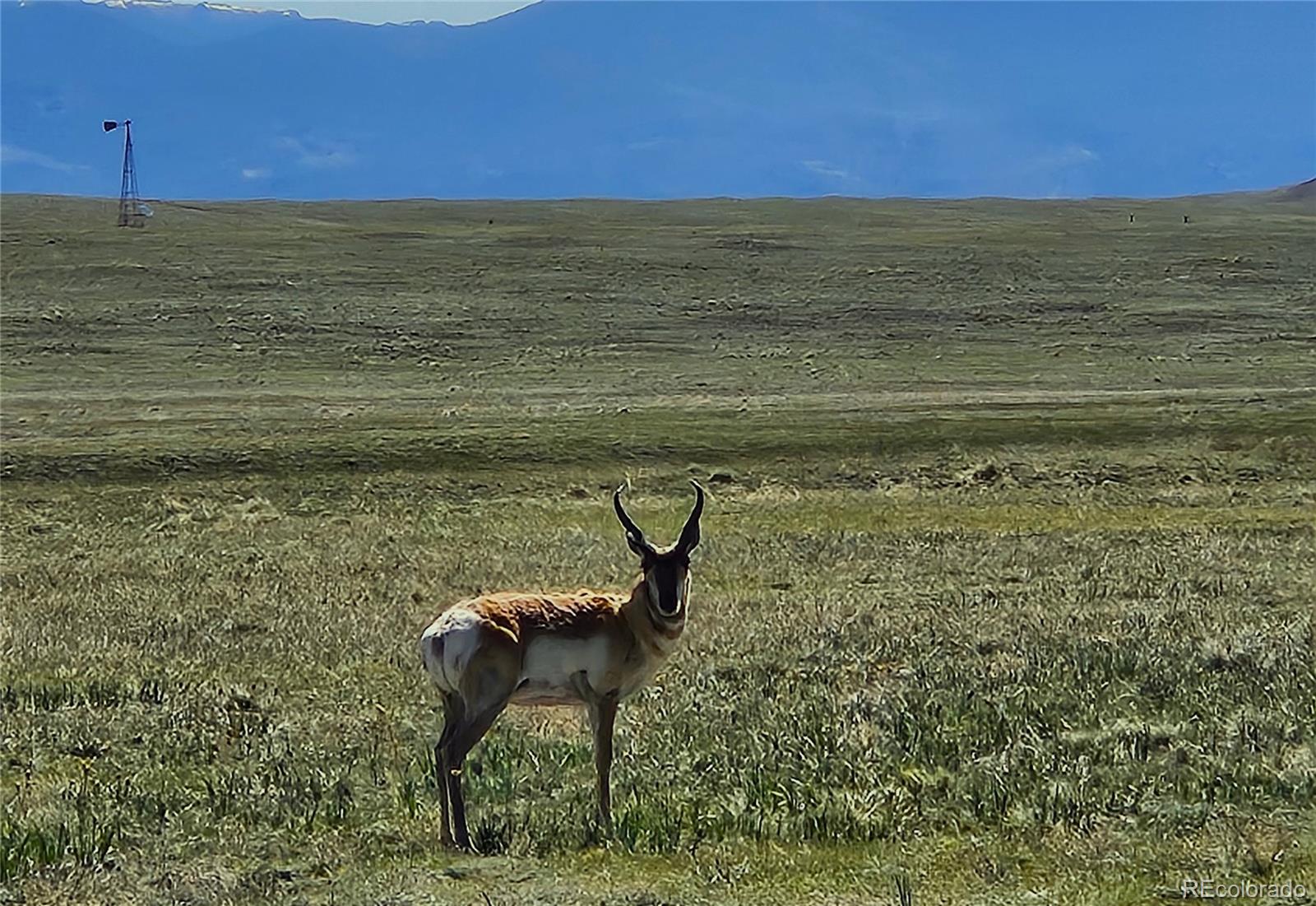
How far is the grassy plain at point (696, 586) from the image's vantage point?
29.5 feet

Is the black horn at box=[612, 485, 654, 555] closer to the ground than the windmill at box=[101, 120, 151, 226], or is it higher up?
closer to the ground

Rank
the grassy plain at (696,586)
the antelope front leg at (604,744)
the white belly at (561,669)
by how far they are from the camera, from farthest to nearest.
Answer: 1. the white belly at (561,669)
2. the antelope front leg at (604,744)
3. the grassy plain at (696,586)

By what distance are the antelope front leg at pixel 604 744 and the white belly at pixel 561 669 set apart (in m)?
0.10

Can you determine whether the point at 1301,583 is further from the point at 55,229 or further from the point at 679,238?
the point at 55,229

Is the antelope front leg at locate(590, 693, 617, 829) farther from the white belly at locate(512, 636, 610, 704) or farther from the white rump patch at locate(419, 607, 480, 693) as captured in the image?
the white rump patch at locate(419, 607, 480, 693)

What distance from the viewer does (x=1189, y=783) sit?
9.66m

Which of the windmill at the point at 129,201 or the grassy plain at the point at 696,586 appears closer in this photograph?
the grassy plain at the point at 696,586

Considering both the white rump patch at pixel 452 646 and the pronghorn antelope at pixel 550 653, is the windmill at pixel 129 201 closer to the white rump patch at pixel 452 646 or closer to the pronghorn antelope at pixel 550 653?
the pronghorn antelope at pixel 550 653

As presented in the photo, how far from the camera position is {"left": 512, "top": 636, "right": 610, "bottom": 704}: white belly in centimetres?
973

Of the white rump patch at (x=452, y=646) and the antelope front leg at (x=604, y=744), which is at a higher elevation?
the white rump patch at (x=452, y=646)

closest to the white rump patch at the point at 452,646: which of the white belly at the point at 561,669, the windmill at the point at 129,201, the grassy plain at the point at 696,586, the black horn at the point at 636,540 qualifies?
the white belly at the point at 561,669

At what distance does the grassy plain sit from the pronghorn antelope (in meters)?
0.53

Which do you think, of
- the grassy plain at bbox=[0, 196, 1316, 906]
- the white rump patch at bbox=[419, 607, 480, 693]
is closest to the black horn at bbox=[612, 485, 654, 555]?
the white rump patch at bbox=[419, 607, 480, 693]

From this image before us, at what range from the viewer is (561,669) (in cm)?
980
